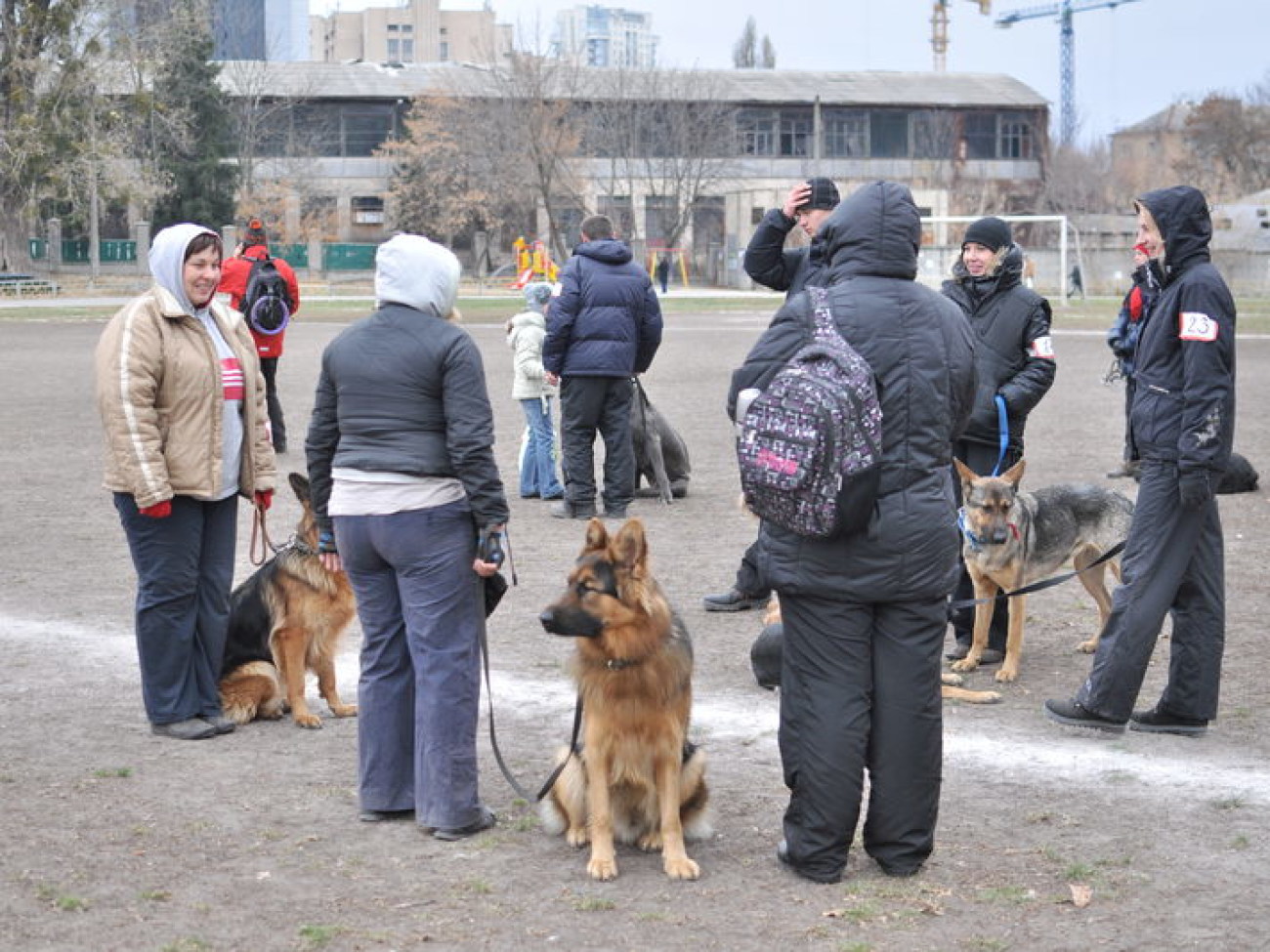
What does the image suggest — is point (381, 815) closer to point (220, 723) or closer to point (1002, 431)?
point (220, 723)

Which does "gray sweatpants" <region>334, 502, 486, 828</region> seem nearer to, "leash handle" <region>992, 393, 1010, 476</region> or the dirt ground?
the dirt ground

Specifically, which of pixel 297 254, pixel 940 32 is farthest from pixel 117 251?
pixel 940 32

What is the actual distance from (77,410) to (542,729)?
14639 mm

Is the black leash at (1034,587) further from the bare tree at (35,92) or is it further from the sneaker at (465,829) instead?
the bare tree at (35,92)

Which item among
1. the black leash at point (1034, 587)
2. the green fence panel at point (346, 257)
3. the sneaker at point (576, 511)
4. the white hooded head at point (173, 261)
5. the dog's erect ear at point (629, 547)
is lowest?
the sneaker at point (576, 511)

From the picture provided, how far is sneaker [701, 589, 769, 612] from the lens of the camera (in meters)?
9.34

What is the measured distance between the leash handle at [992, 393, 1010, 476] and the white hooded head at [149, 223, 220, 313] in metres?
3.81

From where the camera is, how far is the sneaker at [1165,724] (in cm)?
691

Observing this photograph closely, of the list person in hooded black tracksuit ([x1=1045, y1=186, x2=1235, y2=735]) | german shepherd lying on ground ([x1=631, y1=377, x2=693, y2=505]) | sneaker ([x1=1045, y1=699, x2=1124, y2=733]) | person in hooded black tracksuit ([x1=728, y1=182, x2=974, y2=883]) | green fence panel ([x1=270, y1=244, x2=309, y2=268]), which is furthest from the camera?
green fence panel ([x1=270, y1=244, x2=309, y2=268])

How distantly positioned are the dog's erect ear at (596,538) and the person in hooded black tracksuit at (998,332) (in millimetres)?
3254

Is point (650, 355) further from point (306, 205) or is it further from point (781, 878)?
point (306, 205)

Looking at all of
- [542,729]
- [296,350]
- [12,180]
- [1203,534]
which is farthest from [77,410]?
[12,180]

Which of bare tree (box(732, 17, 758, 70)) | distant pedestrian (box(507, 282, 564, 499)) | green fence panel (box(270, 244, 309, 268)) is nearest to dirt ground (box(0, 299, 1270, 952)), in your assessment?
distant pedestrian (box(507, 282, 564, 499))

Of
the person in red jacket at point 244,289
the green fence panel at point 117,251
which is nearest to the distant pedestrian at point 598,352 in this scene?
the person in red jacket at point 244,289
